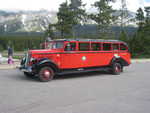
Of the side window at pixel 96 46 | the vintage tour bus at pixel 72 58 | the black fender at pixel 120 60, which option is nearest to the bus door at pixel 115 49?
the vintage tour bus at pixel 72 58

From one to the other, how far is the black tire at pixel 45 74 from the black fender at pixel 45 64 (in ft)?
0.55

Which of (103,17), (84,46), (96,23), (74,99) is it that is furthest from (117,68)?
(96,23)

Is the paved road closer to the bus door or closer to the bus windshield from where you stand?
the bus windshield

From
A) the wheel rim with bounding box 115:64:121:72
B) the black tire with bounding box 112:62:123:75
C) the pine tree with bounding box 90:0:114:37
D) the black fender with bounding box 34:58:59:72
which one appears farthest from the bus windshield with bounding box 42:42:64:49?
the pine tree with bounding box 90:0:114:37

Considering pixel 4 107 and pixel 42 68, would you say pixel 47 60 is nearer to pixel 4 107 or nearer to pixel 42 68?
pixel 42 68

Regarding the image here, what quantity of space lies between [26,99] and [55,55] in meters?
3.66

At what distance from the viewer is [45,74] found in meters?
9.23

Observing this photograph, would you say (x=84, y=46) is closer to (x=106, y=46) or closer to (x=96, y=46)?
(x=96, y=46)

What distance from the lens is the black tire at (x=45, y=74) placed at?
30.0 ft

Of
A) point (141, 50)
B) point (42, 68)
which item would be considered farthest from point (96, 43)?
point (141, 50)

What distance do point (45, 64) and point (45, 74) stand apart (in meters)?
0.50

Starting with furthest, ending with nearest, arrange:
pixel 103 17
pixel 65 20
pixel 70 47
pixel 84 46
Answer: pixel 103 17 → pixel 65 20 → pixel 84 46 → pixel 70 47

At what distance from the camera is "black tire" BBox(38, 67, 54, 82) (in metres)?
9.15

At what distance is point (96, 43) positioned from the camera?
10938 mm
